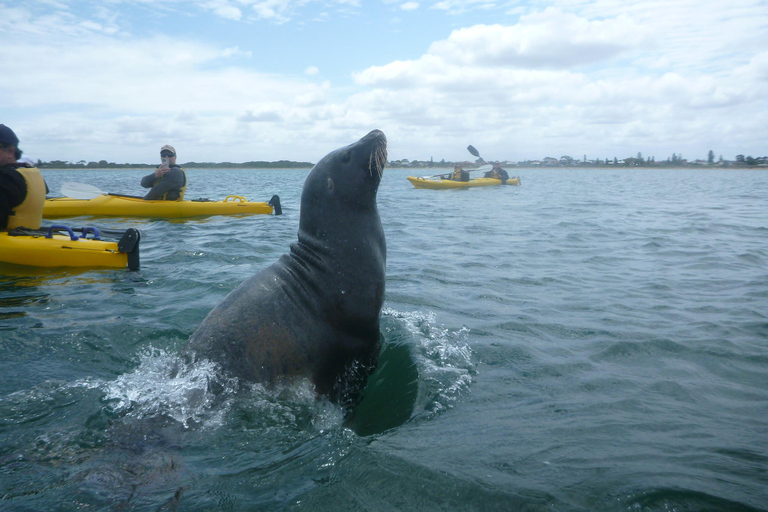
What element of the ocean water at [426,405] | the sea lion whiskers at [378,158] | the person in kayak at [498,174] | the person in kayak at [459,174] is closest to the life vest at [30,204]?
the ocean water at [426,405]

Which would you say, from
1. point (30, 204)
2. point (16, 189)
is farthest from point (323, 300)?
point (30, 204)

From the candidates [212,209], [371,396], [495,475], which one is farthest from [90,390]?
[212,209]

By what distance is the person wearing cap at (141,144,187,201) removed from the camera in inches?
547

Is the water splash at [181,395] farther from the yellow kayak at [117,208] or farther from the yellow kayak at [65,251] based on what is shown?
the yellow kayak at [117,208]

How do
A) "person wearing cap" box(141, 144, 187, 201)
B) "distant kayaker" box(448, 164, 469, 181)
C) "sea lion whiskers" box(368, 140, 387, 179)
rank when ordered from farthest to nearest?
1. "distant kayaker" box(448, 164, 469, 181)
2. "person wearing cap" box(141, 144, 187, 201)
3. "sea lion whiskers" box(368, 140, 387, 179)

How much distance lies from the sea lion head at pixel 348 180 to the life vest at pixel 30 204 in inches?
240

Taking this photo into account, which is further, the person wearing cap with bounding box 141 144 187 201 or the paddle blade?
the person wearing cap with bounding box 141 144 187 201

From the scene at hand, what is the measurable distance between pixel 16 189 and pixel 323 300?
254 inches

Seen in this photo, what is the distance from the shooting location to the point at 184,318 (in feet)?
18.3

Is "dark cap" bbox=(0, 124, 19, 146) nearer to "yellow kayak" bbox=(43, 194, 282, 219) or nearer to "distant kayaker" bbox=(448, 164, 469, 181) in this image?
"yellow kayak" bbox=(43, 194, 282, 219)

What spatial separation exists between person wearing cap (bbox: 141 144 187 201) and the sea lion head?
1119 cm

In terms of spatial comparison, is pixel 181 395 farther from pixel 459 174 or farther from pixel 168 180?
pixel 459 174

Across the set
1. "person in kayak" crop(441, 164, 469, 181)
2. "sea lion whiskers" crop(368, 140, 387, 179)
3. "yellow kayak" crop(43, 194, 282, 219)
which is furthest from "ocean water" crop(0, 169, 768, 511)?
"person in kayak" crop(441, 164, 469, 181)

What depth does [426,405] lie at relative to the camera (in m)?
3.73
